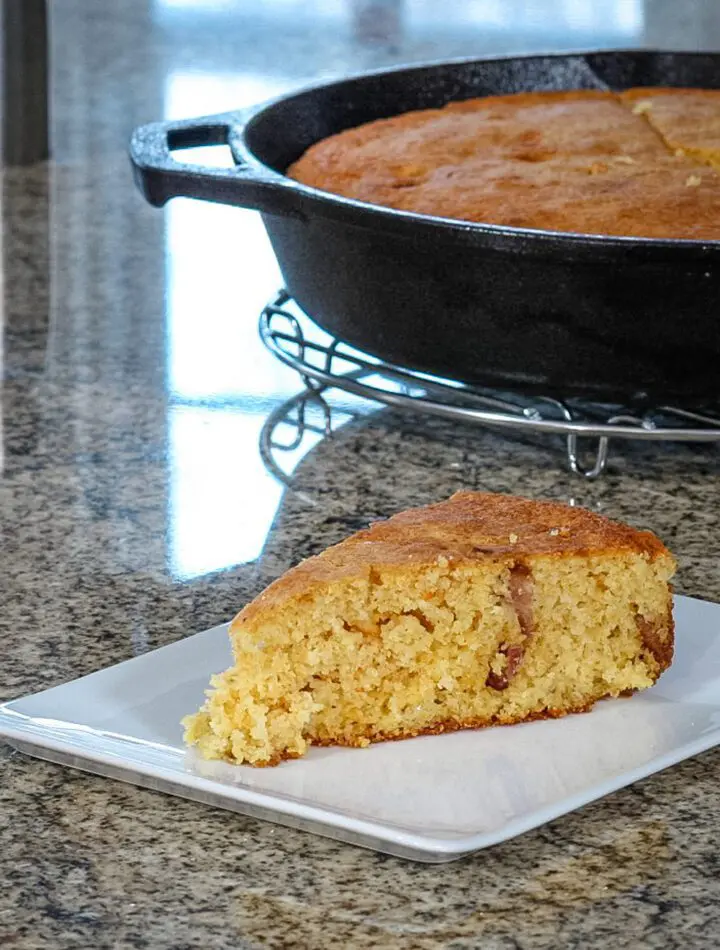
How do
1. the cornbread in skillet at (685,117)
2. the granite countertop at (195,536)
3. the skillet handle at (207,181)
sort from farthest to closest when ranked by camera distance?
1. the cornbread in skillet at (685,117)
2. the skillet handle at (207,181)
3. the granite countertop at (195,536)

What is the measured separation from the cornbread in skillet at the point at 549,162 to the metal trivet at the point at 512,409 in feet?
0.47

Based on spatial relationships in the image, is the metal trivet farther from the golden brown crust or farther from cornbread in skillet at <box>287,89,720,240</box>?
the golden brown crust

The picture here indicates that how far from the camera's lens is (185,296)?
1968 millimetres

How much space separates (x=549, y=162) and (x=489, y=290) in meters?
0.30

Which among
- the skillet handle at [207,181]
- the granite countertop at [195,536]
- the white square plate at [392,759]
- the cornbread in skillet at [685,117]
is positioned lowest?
the granite countertop at [195,536]

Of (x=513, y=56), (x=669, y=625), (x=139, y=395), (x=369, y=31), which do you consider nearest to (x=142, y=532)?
(x=139, y=395)

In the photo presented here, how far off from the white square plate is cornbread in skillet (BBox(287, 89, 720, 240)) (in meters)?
0.48

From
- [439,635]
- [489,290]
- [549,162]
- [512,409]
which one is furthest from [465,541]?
[549,162]

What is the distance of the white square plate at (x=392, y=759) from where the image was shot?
0.84m

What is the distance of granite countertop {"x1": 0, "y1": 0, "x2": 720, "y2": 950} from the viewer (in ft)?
2.70

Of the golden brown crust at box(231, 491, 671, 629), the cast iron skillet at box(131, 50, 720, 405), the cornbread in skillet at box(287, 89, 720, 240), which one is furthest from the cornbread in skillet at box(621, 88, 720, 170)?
the golden brown crust at box(231, 491, 671, 629)

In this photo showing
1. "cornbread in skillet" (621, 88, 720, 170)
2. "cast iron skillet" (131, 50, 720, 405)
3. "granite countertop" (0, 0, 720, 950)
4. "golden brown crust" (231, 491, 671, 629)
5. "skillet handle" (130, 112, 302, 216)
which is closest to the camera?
"granite countertop" (0, 0, 720, 950)

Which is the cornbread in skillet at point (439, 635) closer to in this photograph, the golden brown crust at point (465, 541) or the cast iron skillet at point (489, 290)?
the golden brown crust at point (465, 541)

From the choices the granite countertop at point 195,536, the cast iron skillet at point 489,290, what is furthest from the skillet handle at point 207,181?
the granite countertop at point 195,536
